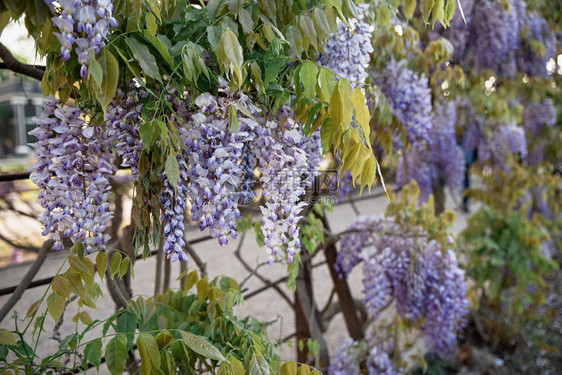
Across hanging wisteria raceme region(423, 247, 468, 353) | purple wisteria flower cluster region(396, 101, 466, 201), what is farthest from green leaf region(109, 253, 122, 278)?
purple wisteria flower cluster region(396, 101, 466, 201)

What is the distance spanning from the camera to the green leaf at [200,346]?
0.80m

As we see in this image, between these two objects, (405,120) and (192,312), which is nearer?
(192,312)

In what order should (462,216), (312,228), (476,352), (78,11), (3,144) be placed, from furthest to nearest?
1. (462,216)
2. (476,352)
3. (312,228)
4. (3,144)
5. (78,11)

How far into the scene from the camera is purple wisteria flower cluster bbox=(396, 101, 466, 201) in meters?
2.69

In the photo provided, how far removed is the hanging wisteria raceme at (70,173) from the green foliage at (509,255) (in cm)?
264

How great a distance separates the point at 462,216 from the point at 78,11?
6.40m

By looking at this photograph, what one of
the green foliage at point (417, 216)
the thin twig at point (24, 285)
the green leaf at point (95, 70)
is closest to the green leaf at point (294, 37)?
the green leaf at point (95, 70)

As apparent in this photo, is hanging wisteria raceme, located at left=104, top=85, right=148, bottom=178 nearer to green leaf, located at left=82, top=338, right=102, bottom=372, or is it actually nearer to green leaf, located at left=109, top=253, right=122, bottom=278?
green leaf, located at left=109, top=253, right=122, bottom=278

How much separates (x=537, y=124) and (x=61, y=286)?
3.54 metres

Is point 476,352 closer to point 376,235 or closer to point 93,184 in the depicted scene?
point 376,235

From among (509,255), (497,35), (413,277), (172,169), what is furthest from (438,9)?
(509,255)

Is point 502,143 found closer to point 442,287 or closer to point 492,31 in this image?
point 492,31

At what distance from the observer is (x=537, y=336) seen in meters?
3.21

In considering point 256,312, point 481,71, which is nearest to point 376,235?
point 256,312
